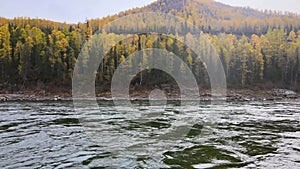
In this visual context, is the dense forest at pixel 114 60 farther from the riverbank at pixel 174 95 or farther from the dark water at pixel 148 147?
the dark water at pixel 148 147

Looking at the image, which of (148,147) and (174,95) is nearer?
(148,147)

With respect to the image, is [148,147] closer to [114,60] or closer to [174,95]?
[174,95]

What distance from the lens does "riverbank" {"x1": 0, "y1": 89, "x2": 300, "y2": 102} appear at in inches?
1945

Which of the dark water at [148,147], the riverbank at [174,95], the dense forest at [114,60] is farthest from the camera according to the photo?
the dense forest at [114,60]

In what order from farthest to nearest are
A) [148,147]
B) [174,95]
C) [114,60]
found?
1. [114,60]
2. [174,95]
3. [148,147]

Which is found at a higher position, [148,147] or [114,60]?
[114,60]

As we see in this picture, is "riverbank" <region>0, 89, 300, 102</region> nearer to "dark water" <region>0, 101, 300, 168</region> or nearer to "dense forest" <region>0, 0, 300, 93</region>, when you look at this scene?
"dense forest" <region>0, 0, 300, 93</region>

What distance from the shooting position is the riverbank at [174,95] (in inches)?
1945

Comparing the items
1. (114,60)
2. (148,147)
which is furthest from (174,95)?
(148,147)

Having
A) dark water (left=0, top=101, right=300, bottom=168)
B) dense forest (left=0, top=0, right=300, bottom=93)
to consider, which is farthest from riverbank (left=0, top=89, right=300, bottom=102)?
dark water (left=0, top=101, right=300, bottom=168)

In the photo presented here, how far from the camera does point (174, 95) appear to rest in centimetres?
5397

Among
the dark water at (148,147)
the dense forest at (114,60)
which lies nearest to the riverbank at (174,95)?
the dense forest at (114,60)

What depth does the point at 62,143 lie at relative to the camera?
499 inches

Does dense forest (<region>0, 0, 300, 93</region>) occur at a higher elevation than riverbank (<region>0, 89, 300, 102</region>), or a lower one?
higher
